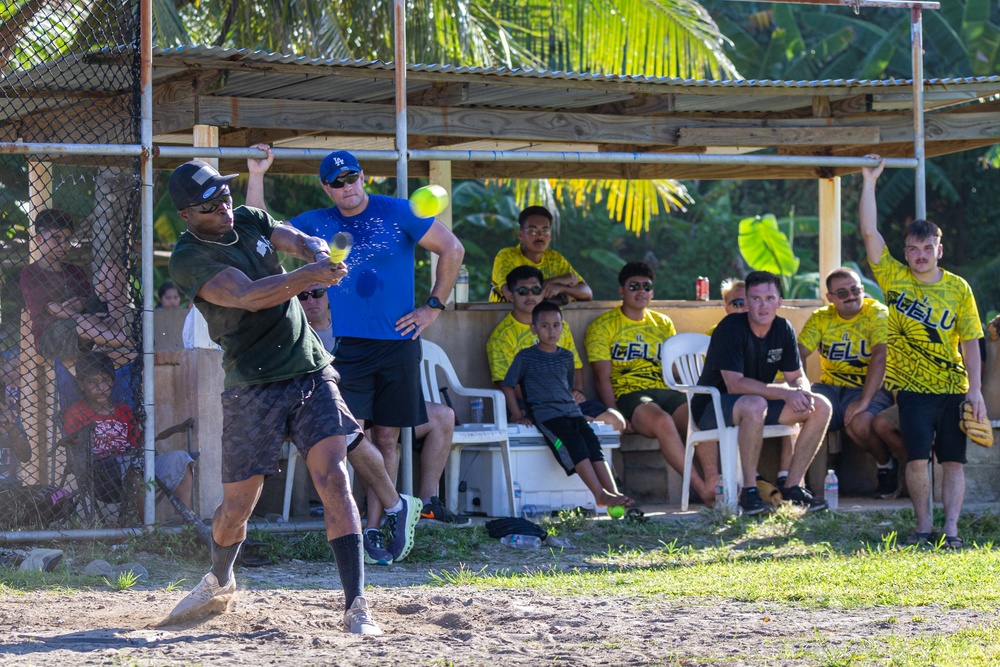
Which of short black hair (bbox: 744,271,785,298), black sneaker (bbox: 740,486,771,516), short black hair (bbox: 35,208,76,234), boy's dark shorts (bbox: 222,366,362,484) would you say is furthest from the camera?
short black hair (bbox: 744,271,785,298)

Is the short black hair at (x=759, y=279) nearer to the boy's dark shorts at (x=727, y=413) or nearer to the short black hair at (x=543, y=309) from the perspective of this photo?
the boy's dark shorts at (x=727, y=413)

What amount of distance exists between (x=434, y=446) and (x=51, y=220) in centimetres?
277

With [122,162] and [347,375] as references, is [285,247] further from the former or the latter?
[122,162]

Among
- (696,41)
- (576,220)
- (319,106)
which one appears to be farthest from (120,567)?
(576,220)

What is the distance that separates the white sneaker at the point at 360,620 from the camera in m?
5.05

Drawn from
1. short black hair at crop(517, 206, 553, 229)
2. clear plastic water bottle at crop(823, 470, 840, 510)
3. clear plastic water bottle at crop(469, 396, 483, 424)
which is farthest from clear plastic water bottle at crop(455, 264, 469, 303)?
clear plastic water bottle at crop(823, 470, 840, 510)

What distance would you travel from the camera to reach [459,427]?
8797 mm

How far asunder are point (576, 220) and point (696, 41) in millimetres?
13184

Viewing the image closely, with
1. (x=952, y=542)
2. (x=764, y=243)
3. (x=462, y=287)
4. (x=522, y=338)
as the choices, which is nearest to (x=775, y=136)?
(x=522, y=338)

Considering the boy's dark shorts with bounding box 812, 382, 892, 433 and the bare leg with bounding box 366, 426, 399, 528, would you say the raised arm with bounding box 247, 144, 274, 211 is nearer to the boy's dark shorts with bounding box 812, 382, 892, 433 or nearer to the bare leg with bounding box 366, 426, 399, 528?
the bare leg with bounding box 366, 426, 399, 528

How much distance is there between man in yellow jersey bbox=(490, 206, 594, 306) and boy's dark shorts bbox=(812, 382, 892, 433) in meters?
2.01

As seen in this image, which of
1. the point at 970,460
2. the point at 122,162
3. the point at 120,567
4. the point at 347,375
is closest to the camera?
the point at 120,567

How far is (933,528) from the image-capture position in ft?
26.5

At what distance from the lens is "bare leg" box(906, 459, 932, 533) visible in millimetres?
7824
